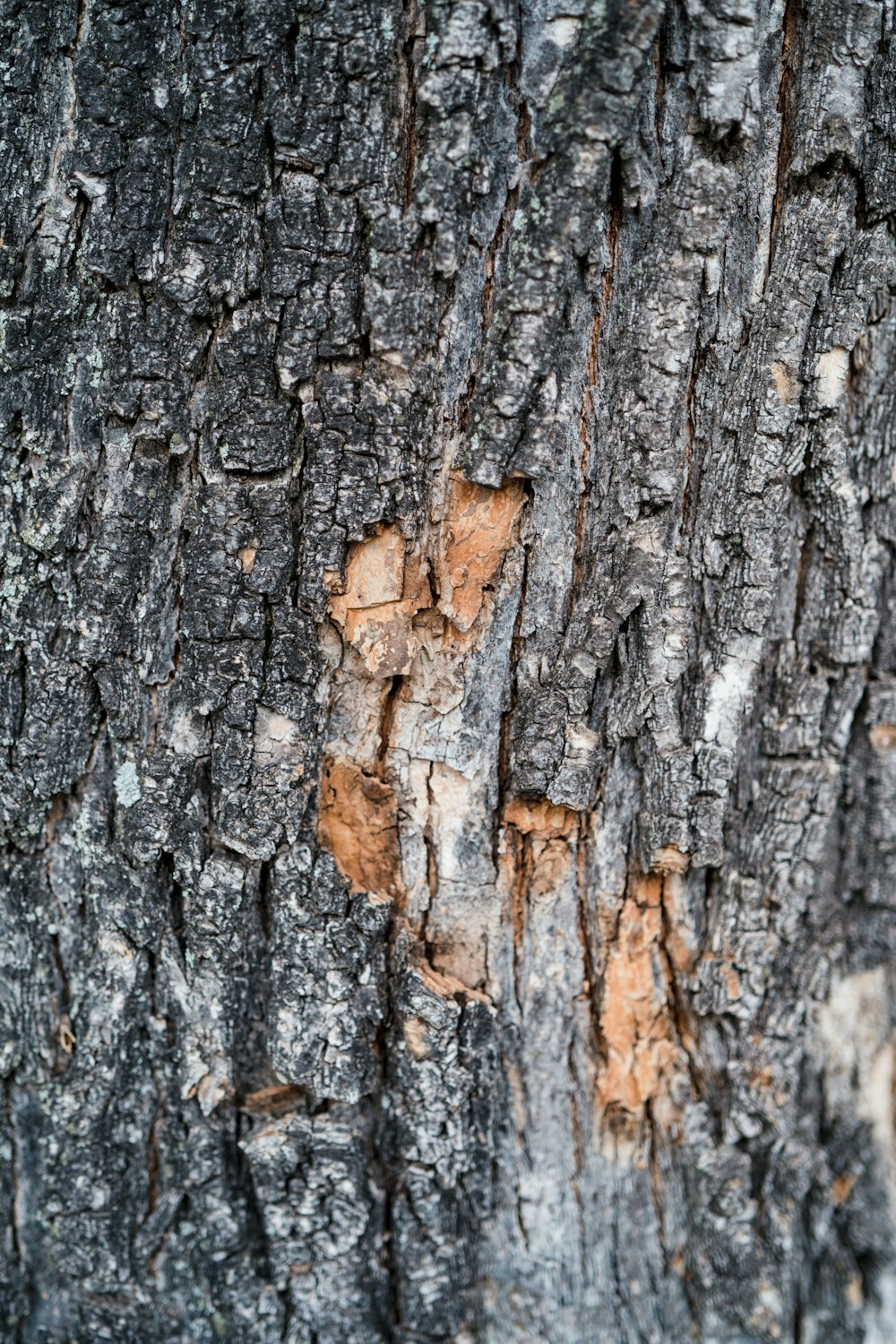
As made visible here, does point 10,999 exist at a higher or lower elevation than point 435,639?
lower

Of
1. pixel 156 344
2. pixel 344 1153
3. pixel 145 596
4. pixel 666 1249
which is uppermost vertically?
pixel 156 344

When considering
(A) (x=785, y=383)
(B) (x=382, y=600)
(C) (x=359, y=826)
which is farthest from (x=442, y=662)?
Result: (A) (x=785, y=383)

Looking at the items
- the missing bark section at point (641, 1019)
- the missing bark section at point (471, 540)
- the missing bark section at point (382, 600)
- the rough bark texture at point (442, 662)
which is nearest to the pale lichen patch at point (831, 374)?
the rough bark texture at point (442, 662)

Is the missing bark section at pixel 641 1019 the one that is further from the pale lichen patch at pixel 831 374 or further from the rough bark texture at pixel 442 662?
the pale lichen patch at pixel 831 374

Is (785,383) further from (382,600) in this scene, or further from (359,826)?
(359,826)

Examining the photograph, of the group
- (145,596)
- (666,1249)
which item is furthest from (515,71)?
(666,1249)

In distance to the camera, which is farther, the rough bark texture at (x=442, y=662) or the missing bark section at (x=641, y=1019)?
the missing bark section at (x=641, y=1019)

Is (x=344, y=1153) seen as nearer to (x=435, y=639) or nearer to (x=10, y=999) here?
(x=10, y=999)
